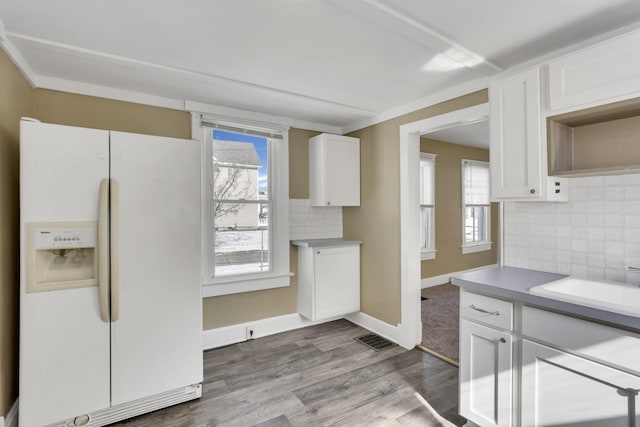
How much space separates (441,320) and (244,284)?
236 centimetres

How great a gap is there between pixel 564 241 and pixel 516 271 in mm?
347

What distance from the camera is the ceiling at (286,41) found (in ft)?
5.34

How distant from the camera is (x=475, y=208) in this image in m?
5.89

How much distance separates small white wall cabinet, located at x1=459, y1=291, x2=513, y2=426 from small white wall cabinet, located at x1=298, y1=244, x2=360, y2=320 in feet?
5.56

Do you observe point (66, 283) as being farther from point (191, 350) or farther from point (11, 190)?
point (191, 350)

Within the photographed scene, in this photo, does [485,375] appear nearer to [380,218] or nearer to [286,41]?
[380,218]

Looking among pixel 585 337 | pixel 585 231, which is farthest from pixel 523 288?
pixel 585 231

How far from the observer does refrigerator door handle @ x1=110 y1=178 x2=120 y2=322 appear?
1.98 meters

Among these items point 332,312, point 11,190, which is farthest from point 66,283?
point 332,312

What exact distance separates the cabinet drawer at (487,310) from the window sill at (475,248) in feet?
13.3

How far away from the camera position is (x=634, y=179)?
179 cm

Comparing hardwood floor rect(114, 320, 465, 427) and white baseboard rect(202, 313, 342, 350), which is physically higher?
white baseboard rect(202, 313, 342, 350)

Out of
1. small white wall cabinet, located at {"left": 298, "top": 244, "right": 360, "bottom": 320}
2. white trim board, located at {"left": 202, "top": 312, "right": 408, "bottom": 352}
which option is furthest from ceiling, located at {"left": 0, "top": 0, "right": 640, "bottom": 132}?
white trim board, located at {"left": 202, "top": 312, "right": 408, "bottom": 352}

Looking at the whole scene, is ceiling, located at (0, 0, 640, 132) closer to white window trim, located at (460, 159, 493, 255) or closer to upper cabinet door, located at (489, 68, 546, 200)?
upper cabinet door, located at (489, 68, 546, 200)
